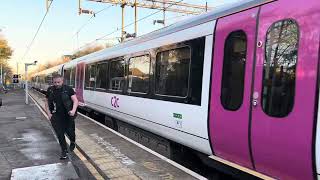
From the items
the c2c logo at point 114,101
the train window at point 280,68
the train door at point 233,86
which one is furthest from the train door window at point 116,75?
the train window at point 280,68

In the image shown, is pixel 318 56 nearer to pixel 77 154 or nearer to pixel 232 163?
pixel 232 163

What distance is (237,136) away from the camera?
5641mm

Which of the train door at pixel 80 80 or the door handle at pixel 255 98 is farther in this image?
the train door at pixel 80 80

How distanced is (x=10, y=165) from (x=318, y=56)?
5.83 meters

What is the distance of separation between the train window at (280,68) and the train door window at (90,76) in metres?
11.3

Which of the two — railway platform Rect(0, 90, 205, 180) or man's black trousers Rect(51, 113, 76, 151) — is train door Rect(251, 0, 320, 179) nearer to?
railway platform Rect(0, 90, 205, 180)

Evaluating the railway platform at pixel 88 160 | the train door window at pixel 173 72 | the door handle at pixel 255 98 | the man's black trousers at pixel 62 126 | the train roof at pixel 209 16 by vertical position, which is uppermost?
the train roof at pixel 209 16

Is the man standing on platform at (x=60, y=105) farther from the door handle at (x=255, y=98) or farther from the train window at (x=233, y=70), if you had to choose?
the door handle at (x=255, y=98)

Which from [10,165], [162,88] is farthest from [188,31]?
[10,165]

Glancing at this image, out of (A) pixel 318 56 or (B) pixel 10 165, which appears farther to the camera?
(B) pixel 10 165

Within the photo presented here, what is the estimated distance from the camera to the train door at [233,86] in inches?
215

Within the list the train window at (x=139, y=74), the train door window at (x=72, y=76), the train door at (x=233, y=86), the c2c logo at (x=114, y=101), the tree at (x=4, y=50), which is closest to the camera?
the train door at (x=233, y=86)

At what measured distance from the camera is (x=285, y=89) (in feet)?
15.9

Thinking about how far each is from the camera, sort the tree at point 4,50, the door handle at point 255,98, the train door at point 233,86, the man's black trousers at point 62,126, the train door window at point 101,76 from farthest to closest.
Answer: the tree at point 4,50 → the train door window at point 101,76 → the man's black trousers at point 62,126 → the train door at point 233,86 → the door handle at point 255,98
